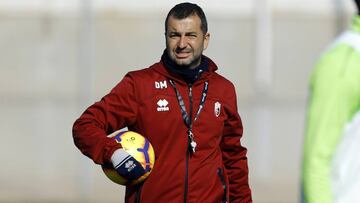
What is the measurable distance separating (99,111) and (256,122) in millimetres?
8313

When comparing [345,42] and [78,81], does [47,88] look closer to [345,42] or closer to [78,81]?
[78,81]

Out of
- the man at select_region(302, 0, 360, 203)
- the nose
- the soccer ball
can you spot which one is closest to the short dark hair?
the nose

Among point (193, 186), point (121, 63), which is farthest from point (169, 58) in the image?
point (121, 63)

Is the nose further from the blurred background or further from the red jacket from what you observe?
the blurred background

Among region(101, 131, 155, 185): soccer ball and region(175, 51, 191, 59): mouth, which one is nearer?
region(101, 131, 155, 185): soccer ball

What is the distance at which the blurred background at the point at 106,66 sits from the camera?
1339 centimetres

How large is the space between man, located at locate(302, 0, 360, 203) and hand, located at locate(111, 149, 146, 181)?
1667 mm

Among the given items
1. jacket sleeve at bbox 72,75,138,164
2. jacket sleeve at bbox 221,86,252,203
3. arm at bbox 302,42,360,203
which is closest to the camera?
arm at bbox 302,42,360,203

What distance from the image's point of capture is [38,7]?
44.6ft

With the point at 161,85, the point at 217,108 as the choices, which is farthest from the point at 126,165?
the point at 217,108

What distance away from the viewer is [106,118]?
5453 mm

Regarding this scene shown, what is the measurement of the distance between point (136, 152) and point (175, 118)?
273 mm

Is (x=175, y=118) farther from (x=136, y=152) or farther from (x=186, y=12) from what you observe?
(x=186, y=12)

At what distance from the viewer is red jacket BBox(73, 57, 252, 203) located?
17.6ft
